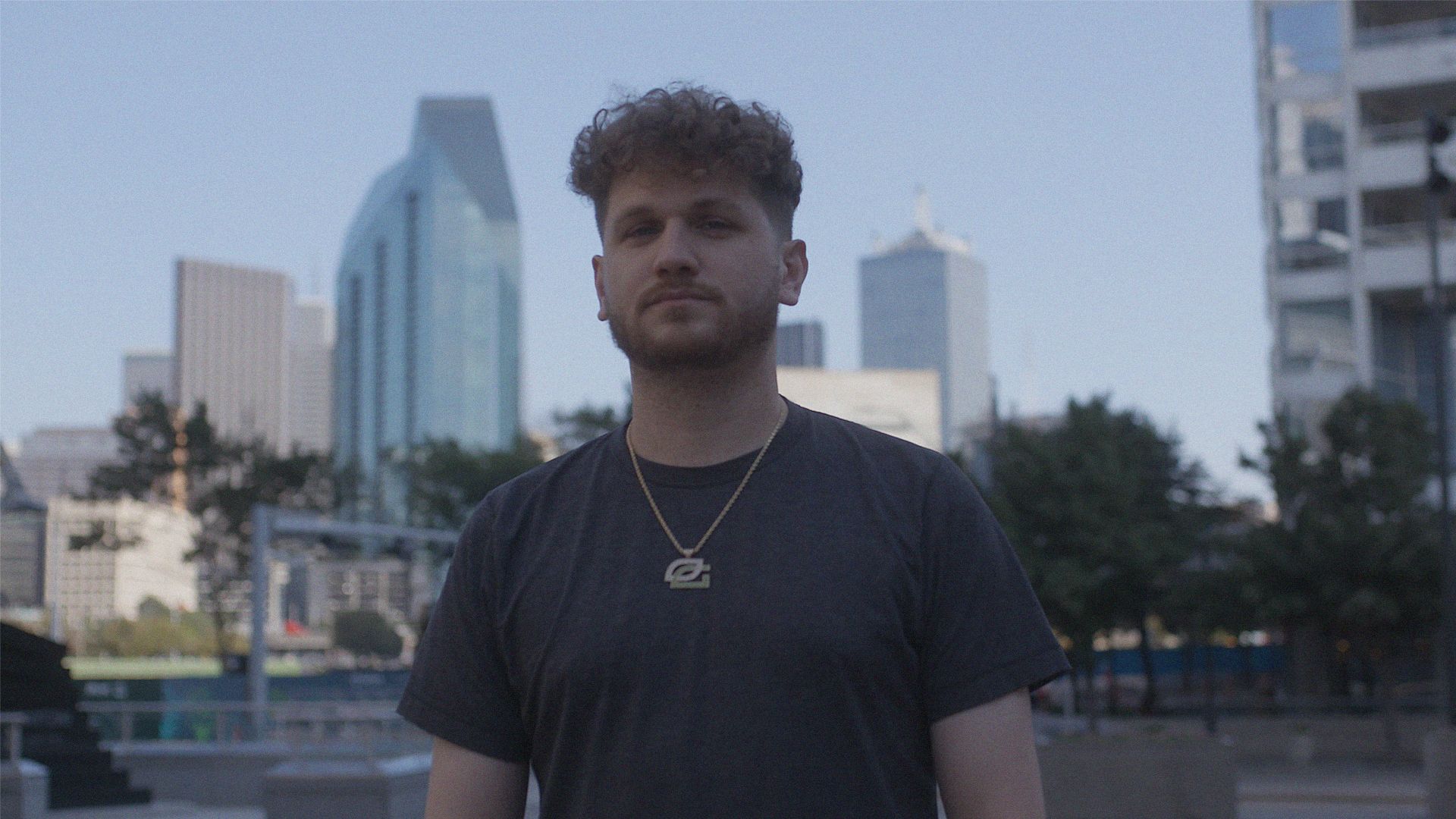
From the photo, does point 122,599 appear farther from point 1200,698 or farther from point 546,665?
point 546,665

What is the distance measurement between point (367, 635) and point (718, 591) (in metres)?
62.9

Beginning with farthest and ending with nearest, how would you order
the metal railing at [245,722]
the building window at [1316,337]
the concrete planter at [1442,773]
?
the building window at [1316,337]
the metal railing at [245,722]
the concrete planter at [1442,773]

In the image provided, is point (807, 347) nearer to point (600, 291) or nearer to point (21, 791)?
point (21, 791)

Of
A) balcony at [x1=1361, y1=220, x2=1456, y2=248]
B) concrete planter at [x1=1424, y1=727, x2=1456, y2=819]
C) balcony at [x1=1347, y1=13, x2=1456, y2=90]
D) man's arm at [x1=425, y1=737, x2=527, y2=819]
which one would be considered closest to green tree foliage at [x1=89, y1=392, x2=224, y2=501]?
balcony at [x1=1361, y1=220, x2=1456, y2=248]

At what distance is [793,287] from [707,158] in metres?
0.29

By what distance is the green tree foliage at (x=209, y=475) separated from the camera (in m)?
42.6

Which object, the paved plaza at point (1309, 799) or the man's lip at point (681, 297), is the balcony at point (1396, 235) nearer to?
the paved plaza at point (1309, 799)

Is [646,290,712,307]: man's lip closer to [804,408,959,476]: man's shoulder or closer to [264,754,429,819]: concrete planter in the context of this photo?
[804,408,959,476]: man's shoulder

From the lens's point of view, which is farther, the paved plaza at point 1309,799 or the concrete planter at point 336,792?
the paved plaza at point 1309,799

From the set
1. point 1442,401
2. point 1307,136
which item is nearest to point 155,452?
point 1307,136

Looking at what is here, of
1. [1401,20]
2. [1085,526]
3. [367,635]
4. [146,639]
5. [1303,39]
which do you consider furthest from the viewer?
[146,639]

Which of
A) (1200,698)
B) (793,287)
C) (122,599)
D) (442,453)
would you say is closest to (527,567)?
(793,287)

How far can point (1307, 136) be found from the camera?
37.6 meters

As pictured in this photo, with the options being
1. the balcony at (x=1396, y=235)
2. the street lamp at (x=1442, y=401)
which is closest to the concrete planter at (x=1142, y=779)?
the street lamp at (x=1442, y=401)
